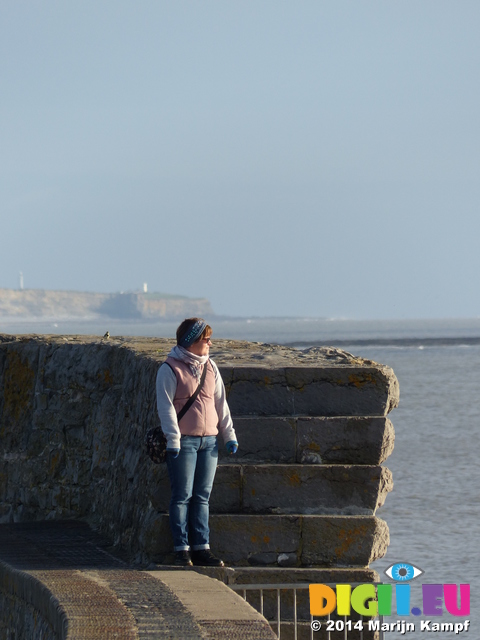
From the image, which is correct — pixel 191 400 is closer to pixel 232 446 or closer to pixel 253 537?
pixel 232 446

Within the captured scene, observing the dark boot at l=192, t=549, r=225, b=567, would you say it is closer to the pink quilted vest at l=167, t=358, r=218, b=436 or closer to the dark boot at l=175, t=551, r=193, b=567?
the dark boot at l=175, t=551, r=193, b=567

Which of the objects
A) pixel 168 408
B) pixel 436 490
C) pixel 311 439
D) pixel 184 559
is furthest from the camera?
pixel 436 490

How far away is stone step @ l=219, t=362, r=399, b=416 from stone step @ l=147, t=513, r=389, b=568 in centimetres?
65

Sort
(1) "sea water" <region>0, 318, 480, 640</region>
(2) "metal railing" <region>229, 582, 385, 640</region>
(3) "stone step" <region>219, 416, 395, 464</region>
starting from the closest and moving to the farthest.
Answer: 1. (2) "metal railing" <region>229, 582, 385, 640</region>
2. (3) "stone step" <region>219, 416, 395, 464</region>
3. (1) "sea water" <region>0, 318, 480, 640</region>

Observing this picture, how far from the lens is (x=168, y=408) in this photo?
5.88 m

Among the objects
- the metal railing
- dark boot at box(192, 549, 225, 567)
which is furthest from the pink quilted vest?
the metal railing

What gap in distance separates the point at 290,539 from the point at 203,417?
0.90 m

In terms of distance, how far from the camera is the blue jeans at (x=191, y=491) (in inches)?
234

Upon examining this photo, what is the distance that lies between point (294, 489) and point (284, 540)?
12.0 inches

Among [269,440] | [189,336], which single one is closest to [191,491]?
[269,440]

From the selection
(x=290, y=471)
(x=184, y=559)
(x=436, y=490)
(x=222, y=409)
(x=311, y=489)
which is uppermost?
(x=222, y=409)

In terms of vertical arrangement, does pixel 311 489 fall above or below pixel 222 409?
below

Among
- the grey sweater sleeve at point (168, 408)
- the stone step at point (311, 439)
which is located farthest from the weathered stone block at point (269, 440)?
the grey sweater sleeve at point (168, 408)

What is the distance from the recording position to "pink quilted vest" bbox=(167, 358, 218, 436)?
5992 mm
